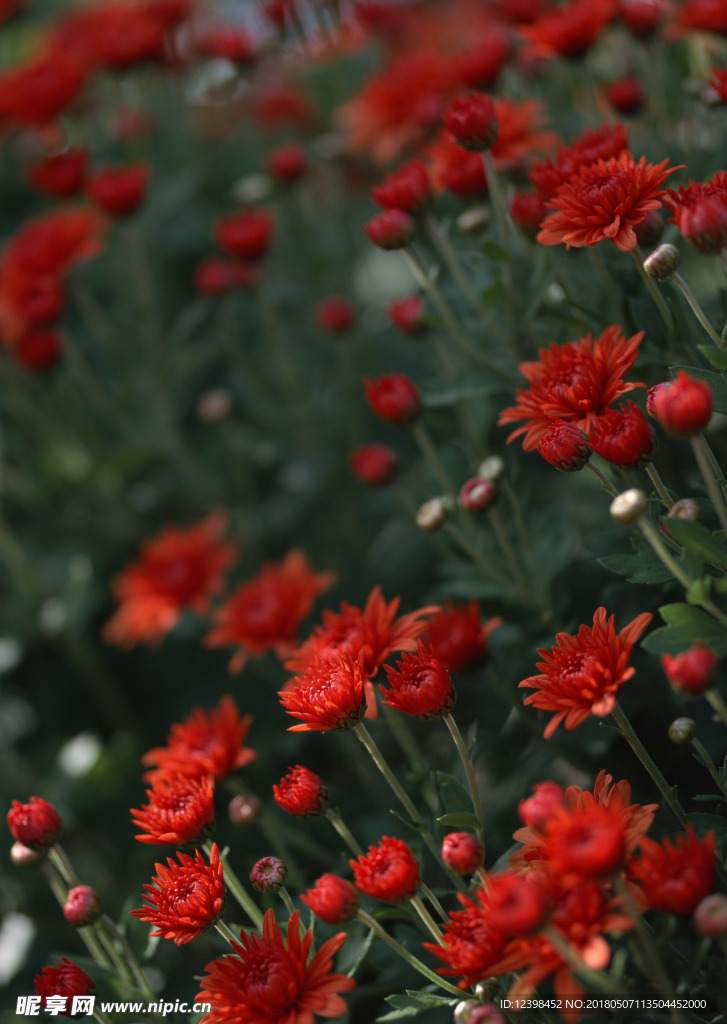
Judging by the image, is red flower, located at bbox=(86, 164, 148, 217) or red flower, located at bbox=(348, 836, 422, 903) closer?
red flower, located at bbox=(348, 836, 422, 903)

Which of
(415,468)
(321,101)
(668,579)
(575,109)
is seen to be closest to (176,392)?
(415,468)

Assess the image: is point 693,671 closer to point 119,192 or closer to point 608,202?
point 608,202

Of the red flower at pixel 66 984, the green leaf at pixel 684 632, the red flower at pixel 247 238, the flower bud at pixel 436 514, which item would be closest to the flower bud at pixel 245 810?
the red flower at pixel 66 984

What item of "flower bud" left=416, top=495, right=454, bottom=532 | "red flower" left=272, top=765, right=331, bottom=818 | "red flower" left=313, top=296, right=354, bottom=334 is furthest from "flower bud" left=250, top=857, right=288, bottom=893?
"red flower" left=313, top=296, right=354, bottom=334

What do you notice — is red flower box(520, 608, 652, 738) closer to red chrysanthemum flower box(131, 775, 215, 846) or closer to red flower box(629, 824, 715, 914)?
red flower box(629, 824, 715, 914)

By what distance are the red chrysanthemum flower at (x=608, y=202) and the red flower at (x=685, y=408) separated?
0.78 ft

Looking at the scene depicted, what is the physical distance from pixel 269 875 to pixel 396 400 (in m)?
0.71

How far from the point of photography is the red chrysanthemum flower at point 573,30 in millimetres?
1542

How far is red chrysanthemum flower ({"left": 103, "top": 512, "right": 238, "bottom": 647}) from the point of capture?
6.07 feet

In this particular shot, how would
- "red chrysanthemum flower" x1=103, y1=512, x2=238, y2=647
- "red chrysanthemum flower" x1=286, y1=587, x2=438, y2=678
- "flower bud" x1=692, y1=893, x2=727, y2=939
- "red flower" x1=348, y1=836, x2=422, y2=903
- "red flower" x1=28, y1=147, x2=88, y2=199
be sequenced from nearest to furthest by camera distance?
1. "flower bud" x1=692, y1=893, x2=727, y2=939
2. "red flower" x1=348, y1=836, x2=422, y2=903
3. "red chrysanthemum flower" x1=286, y1=587, x2=438, y2=678
4. "red chrysanthemum flower" x1=103, y1=512, x2=238, y2=647
5. "red flower" x1=28, y1=147, x2=88, y2=199

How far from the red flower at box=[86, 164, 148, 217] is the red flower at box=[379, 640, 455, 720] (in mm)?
1351

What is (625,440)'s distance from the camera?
94 cm

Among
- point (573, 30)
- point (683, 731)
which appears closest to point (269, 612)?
point (683, 731)

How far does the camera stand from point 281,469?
221 centimetres
